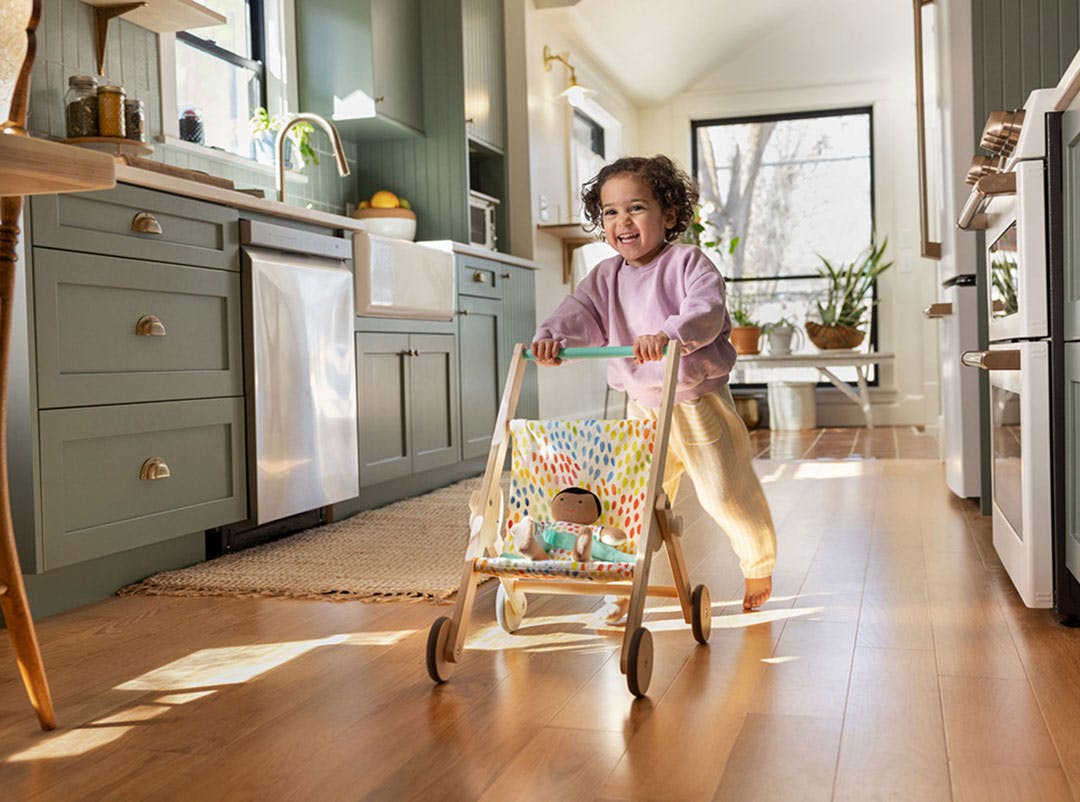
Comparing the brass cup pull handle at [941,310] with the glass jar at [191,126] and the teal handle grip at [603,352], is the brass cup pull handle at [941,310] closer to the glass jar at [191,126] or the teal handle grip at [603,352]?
A: the teal handle grip at [603,352]

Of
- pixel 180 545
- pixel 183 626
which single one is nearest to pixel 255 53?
pixel 180 545

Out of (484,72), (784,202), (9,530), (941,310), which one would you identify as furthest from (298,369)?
(784,202)

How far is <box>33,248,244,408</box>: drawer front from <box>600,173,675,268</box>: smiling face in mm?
1071

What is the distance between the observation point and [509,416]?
1966 millimetres

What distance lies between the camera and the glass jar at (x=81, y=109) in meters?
2.87

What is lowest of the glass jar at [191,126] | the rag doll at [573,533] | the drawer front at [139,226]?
the rag doll at [573,533]

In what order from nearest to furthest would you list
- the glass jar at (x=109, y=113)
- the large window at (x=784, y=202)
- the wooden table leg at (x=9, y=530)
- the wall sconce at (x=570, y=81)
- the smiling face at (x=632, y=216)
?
1. the wooden table leg at (x=9, y=530)
2. the smiling face at (x=632, y=216)
3. the glass jar at (x=109, y=113)
4. the wall sconce at (x=570, y=81)
5. the large window at (x=784, y=202)

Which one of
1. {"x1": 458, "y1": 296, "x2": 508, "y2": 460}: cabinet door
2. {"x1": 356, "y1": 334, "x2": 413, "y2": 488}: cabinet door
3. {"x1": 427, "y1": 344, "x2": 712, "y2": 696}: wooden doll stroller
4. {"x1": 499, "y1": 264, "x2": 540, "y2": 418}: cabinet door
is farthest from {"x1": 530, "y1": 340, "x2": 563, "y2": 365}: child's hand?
{"x1": 499, "y1": 264, "x2": 540, "y2": 418}: cabinet door

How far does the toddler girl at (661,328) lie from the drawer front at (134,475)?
0.99m

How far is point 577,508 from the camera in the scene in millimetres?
1911

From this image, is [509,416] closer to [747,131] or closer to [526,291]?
[526,291]

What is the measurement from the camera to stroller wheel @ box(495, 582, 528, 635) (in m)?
2.06

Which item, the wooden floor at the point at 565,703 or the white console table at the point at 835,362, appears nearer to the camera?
the wooden floor at the point at 565,703

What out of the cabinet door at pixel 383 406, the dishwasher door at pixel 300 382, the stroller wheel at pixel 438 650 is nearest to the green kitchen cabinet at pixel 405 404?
the cabinet door at pixel 383 406
